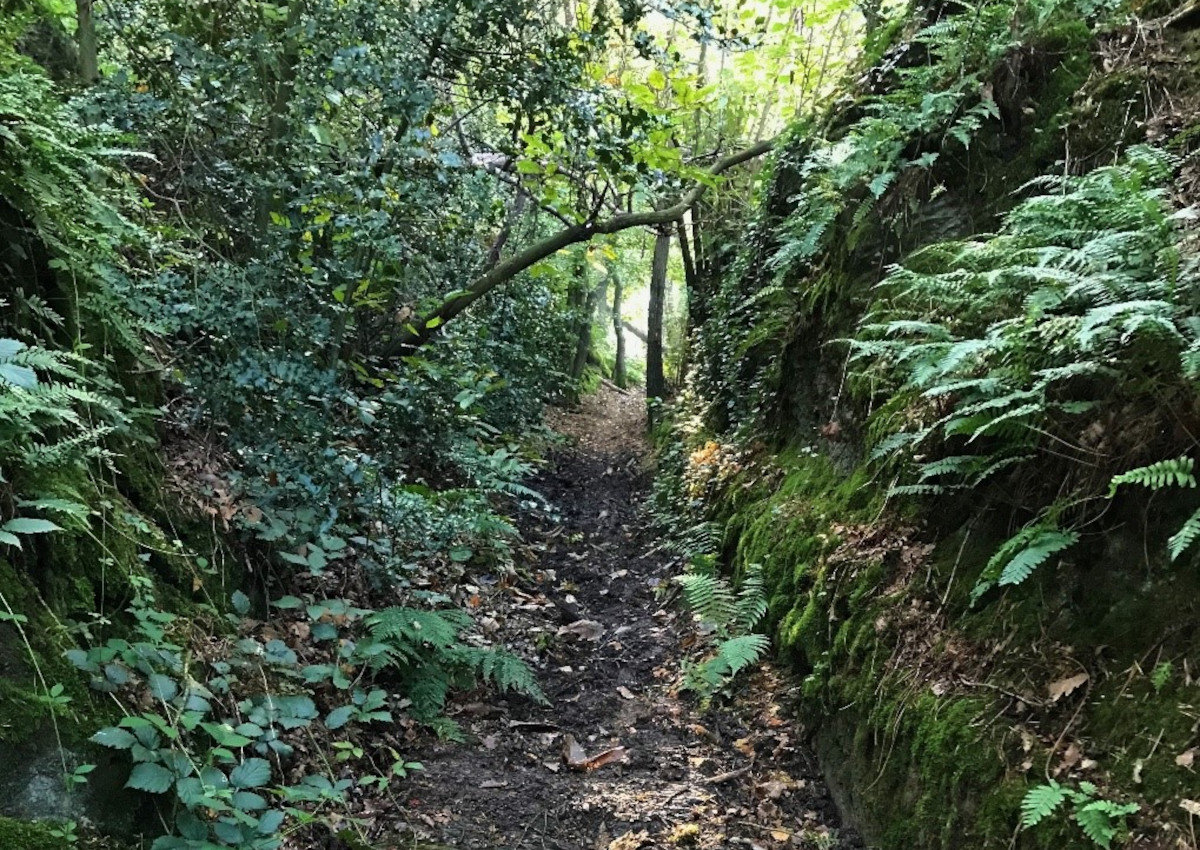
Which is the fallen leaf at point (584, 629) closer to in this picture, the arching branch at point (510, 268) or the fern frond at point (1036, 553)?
the arching branch at point (510, 268)

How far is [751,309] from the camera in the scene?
8.46 metres

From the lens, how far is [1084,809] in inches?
88.6

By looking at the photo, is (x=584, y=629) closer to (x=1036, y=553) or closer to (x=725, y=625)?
(x=725, y=625)

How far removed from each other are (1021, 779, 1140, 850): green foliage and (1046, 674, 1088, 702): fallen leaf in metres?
0.35

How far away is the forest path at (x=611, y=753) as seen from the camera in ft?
11.5

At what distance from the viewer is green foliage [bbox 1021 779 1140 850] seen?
7.20 feet

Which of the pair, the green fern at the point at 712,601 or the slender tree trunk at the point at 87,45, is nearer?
the slender tree trunk at the point at 87,45

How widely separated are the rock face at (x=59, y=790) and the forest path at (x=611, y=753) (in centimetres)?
128

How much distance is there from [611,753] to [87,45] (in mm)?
5312

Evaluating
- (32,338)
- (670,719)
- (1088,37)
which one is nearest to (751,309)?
(1088,37)

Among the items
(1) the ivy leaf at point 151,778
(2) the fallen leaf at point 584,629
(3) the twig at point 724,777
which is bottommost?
(3) the twig at point 724,777

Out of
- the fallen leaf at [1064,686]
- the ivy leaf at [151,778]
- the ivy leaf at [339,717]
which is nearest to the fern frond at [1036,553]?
the fallen leaf at [1064,686]

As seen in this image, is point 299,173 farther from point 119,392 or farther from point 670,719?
point 670,719

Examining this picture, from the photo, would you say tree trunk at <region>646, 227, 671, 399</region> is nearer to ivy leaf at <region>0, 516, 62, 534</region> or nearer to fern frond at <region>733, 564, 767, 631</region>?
fern frond at <region>733, 564, 767, 631</region>
